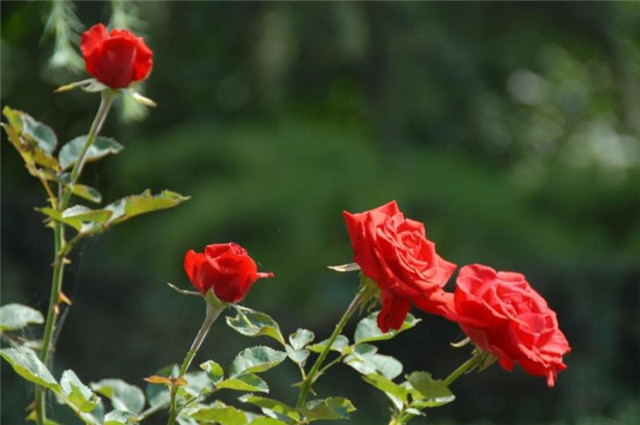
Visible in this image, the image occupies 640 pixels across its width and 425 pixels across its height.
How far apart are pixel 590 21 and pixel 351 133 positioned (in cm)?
100

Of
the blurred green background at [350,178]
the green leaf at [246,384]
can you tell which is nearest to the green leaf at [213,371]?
the green leaf at [246,384]

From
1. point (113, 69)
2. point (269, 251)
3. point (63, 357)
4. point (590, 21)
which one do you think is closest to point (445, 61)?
point (590, 21)

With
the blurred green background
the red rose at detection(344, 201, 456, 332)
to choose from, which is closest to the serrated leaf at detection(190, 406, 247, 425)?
the red rose at detection(344, 201, 456, 332)

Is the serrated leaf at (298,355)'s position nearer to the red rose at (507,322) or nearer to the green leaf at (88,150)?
the red rose at (507,322)

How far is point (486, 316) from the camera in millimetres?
666

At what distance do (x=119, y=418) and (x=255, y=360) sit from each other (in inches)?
3.7

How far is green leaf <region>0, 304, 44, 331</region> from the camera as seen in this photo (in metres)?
0.79

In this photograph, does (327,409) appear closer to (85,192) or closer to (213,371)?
(213,371)

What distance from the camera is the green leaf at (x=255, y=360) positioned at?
26.5 inches

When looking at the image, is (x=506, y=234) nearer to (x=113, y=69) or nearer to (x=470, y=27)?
(x=470, y=27)

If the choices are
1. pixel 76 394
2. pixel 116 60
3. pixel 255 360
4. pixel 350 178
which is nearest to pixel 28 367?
pixel 76 394

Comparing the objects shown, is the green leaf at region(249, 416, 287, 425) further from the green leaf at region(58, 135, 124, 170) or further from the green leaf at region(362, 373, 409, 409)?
the green leaf at region(58, 135, 124, 170)

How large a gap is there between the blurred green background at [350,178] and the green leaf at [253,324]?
4.78 ft

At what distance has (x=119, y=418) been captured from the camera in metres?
0.65
